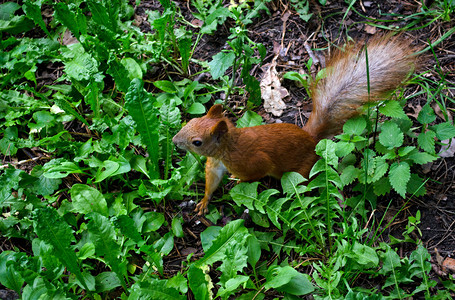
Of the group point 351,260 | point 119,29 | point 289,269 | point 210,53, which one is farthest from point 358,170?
point 119,29

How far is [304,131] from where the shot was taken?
2936 millimetres

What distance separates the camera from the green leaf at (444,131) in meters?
2.70

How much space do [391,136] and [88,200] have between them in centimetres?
Answer: 194

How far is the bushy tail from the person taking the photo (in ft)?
9.10

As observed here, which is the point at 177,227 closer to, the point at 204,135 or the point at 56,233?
the point at 204,135

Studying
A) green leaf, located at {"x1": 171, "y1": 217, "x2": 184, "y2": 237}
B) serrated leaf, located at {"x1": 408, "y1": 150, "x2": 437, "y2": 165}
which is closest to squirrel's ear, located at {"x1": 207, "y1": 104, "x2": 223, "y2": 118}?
green leaf, located at {"x1": 171, "y1": 217, "x2": 184, "y2": 237}

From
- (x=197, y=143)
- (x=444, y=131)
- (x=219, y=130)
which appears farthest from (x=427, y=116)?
(x=197, y=143)

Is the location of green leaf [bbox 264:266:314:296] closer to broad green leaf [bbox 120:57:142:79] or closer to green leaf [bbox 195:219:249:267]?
green leaf [bbox 195:219:249:267]

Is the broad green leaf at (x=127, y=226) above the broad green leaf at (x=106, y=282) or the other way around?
above

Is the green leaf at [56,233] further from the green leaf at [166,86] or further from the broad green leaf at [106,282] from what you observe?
the green leaf at [166,86]

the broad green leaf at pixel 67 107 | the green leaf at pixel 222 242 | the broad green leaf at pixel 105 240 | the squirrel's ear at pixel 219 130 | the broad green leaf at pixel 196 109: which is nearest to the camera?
the broad green leaf at pixel 105 240

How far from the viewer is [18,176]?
9.32 feet

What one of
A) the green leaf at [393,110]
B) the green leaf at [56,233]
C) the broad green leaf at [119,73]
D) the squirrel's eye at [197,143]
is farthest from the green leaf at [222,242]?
the broad green leaf at [119,73]

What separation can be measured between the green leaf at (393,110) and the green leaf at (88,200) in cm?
186
